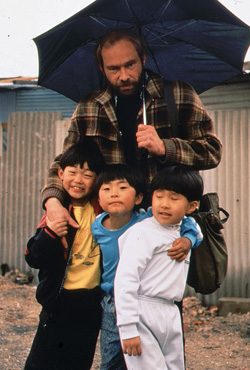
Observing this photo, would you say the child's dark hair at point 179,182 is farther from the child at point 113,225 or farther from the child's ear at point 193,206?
the child at point 113,225

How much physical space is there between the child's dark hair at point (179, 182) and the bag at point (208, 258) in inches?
7.9

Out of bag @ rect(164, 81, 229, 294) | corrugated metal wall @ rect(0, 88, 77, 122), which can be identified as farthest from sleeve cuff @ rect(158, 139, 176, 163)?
corrugated metal wall @ rect(0, 88, 77, 122)

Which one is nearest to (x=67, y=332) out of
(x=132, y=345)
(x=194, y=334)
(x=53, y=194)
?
(x=132, y=345)

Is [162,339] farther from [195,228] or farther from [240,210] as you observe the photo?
[240,210]

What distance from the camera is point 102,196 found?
2.49 m

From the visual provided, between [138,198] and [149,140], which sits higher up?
[149,140]

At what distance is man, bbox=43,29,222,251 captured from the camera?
2.58m

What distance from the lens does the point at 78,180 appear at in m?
2.61

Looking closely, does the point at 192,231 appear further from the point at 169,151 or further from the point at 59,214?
the point at 59,214

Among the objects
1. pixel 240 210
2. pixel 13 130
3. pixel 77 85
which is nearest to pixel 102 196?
pixel 77 85

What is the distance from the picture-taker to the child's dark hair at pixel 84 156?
262cm

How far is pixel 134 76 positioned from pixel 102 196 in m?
0.65

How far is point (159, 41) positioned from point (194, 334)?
3412mm

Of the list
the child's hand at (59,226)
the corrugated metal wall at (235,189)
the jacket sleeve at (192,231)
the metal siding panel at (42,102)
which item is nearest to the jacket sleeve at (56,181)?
the child's hand at (59,226)
